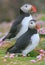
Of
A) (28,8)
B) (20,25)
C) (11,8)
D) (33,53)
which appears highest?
(11,8)

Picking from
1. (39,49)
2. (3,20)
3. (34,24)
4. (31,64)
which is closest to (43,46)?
(39,49)

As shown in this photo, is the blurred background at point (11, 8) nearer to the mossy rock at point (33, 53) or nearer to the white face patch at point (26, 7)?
the white face patch at point (26, 7)

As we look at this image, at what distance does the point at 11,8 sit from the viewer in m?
26.5

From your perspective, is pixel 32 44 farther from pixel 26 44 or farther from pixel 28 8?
pixel 28 8

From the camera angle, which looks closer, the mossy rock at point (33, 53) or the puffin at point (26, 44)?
the puffin at point (26, 44)

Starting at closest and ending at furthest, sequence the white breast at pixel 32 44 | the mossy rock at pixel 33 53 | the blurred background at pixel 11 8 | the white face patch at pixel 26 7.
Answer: the white breast at pixel 32 44 < the mossy rock at pixel 33 53 < the white face patch at pixel 26 7 < the blurred background at pixel 11 8

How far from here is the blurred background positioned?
25.9 metres

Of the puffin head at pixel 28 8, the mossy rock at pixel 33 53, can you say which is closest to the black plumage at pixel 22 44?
the mossy rock at pixel 33 53

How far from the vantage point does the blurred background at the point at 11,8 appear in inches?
1019

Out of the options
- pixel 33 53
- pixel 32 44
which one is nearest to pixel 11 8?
pixel 33 53

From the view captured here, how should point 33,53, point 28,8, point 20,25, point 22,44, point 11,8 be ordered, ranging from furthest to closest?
point 11,8 → point 28,8 → point 20,25 → point 33,53 → point 22,44

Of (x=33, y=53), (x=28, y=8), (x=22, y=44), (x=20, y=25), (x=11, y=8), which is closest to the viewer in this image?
(x=22, y=44)

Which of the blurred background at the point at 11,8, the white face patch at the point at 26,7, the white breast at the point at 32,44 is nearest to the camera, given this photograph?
the white breast at the point at 32,44

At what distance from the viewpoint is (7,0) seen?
86.8ft
